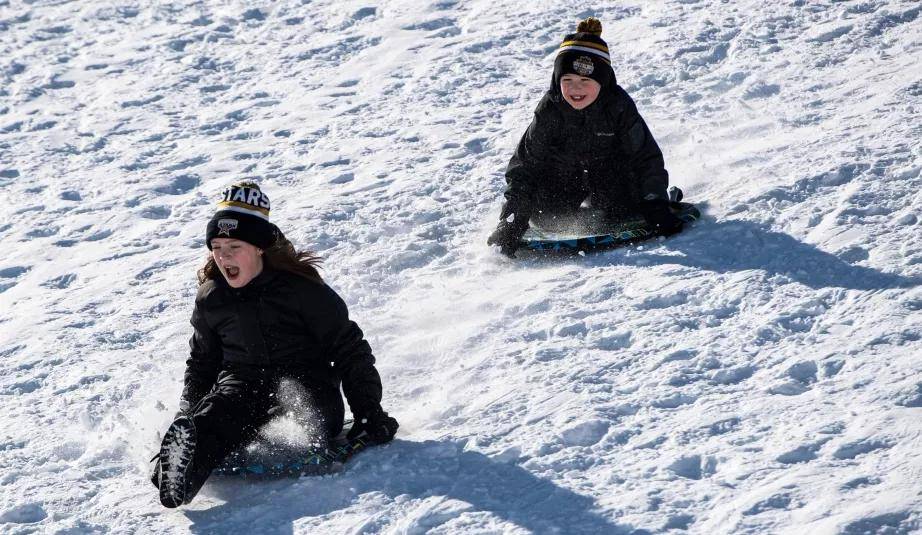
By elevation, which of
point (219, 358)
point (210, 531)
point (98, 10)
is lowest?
point (210, 531)

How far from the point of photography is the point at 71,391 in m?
5.18

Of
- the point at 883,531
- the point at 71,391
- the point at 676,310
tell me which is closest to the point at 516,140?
the point at 676,310

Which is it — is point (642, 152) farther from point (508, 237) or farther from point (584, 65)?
point (508, 237)

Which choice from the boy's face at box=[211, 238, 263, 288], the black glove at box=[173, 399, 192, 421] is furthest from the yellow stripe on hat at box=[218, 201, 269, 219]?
the black glove at box=[173, 399, 192, 421]

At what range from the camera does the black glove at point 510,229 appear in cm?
583

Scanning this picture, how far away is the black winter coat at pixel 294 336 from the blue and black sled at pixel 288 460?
0.15 m

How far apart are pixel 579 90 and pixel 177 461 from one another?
2.80 metres

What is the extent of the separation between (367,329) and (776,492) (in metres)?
2.48

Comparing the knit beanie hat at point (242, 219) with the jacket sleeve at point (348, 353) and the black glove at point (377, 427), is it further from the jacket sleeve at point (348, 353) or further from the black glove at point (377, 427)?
the black glove at point (377, 427)

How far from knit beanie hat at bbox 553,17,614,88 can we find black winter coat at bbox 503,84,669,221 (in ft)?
0.31

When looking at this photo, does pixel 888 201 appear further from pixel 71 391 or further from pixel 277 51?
pixel 277 51

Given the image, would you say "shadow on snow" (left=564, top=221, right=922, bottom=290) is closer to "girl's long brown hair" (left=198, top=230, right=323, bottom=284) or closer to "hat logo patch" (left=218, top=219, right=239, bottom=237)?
"girl's long brown hair" (left=198, top=230, right=323, bottom=284)

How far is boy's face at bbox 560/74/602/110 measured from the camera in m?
5.57

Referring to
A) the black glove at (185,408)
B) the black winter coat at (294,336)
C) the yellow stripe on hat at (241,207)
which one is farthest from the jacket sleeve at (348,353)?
the black glove at (185,408)
